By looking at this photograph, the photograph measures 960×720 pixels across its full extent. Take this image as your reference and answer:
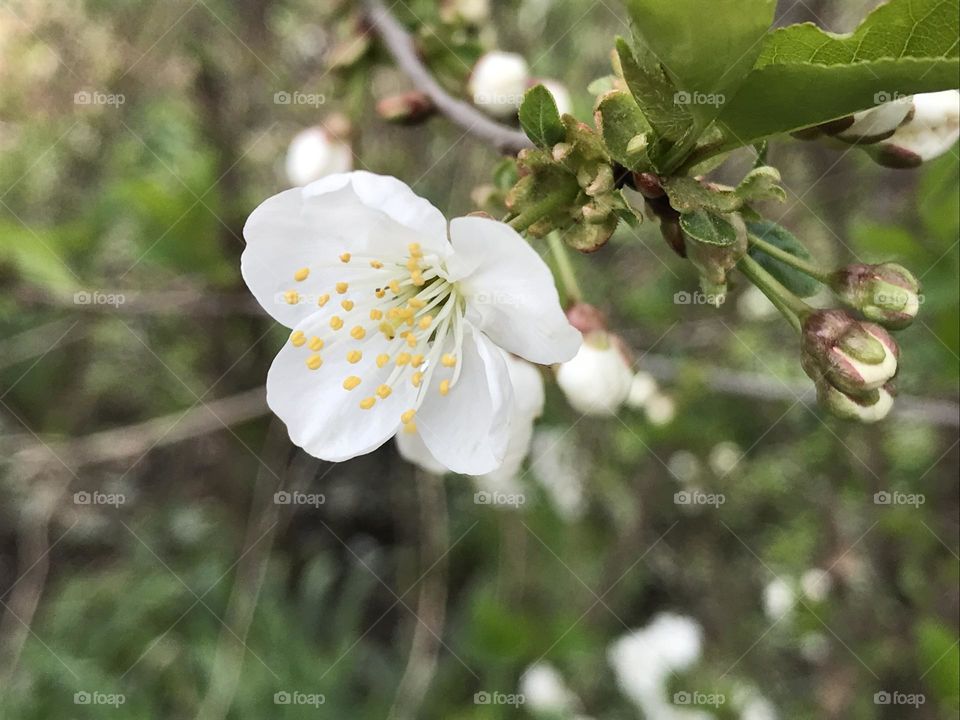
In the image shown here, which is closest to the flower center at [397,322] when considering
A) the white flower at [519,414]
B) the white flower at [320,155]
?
the white flower at [519,414]

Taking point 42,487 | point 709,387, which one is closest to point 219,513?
point 42,487

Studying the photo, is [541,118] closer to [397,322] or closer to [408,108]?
[397,322]

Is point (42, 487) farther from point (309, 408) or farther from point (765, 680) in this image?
point (765, 680)

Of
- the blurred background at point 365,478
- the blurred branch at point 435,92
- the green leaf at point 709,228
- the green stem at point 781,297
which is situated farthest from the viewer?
the blurred background at point 365,478

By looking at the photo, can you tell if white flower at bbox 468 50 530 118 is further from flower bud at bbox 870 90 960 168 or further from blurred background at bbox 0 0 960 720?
flower bud at bbox 870 90 960 168

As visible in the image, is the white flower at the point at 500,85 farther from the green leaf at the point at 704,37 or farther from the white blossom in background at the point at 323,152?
the green leaf at the point at 704,37

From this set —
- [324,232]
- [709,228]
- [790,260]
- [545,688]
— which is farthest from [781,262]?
[545,688]
